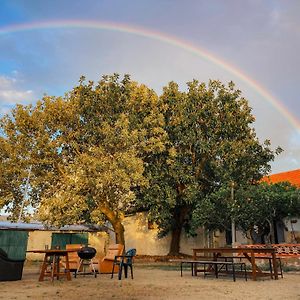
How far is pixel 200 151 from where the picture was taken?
2230 cm

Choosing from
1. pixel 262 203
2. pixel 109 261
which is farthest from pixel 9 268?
pixel 262 203

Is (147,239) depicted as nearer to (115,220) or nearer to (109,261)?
(115,220)

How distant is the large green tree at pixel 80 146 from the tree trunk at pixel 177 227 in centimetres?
466

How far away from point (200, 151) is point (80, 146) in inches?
304

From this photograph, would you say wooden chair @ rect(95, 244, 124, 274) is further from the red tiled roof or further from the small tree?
the red tiled roof

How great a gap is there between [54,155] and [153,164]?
6.28m

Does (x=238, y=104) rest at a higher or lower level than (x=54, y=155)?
higher

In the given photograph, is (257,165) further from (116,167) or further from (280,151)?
(116,167)

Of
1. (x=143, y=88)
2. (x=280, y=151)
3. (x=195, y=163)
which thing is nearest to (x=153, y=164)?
(x=195, y=163)

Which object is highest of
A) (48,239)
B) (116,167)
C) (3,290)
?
(116,167)

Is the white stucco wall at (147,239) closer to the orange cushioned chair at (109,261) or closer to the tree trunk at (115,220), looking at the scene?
the tree trunk at (115,220)

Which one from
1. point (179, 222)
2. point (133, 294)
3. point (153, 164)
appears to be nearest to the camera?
point (133, 294)

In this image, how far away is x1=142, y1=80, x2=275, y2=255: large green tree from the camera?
2177 cm

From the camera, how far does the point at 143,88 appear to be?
22.8m
